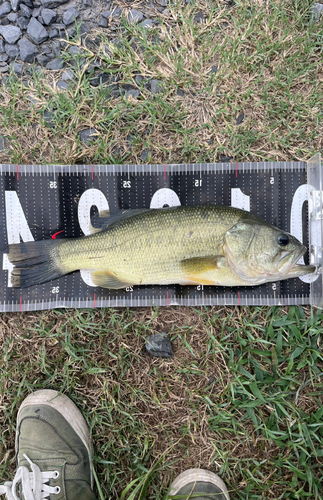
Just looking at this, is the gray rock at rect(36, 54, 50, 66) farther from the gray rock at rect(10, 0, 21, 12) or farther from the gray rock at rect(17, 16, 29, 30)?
the gray rock at rect(10, 0, 21, 12)

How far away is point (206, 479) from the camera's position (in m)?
2.74

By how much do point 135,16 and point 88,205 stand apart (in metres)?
2.01

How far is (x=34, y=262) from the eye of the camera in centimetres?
302

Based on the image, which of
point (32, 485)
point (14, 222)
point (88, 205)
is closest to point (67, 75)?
point (88, 205)

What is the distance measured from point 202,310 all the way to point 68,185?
1.82 m

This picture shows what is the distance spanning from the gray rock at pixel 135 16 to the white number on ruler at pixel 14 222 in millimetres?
2145

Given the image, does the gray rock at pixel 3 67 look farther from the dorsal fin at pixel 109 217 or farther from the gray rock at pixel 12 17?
the dorsal fin at pixel 109 217

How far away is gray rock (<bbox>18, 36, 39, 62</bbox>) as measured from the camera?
324 centimetres

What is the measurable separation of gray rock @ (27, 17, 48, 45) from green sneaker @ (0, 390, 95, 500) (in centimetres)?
354

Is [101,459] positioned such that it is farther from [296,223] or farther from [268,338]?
[296,223]

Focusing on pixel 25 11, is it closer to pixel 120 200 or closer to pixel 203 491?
pixel 120 200

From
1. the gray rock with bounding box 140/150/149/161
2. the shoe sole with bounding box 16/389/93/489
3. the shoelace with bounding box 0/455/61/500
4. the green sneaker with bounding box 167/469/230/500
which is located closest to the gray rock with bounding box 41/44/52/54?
the gray rock with bounding box 140/150/149/161

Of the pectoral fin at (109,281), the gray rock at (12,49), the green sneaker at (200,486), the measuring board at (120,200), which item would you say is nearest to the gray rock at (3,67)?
the gray rock at (12,49)

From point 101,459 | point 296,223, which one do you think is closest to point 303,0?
point 296,223
